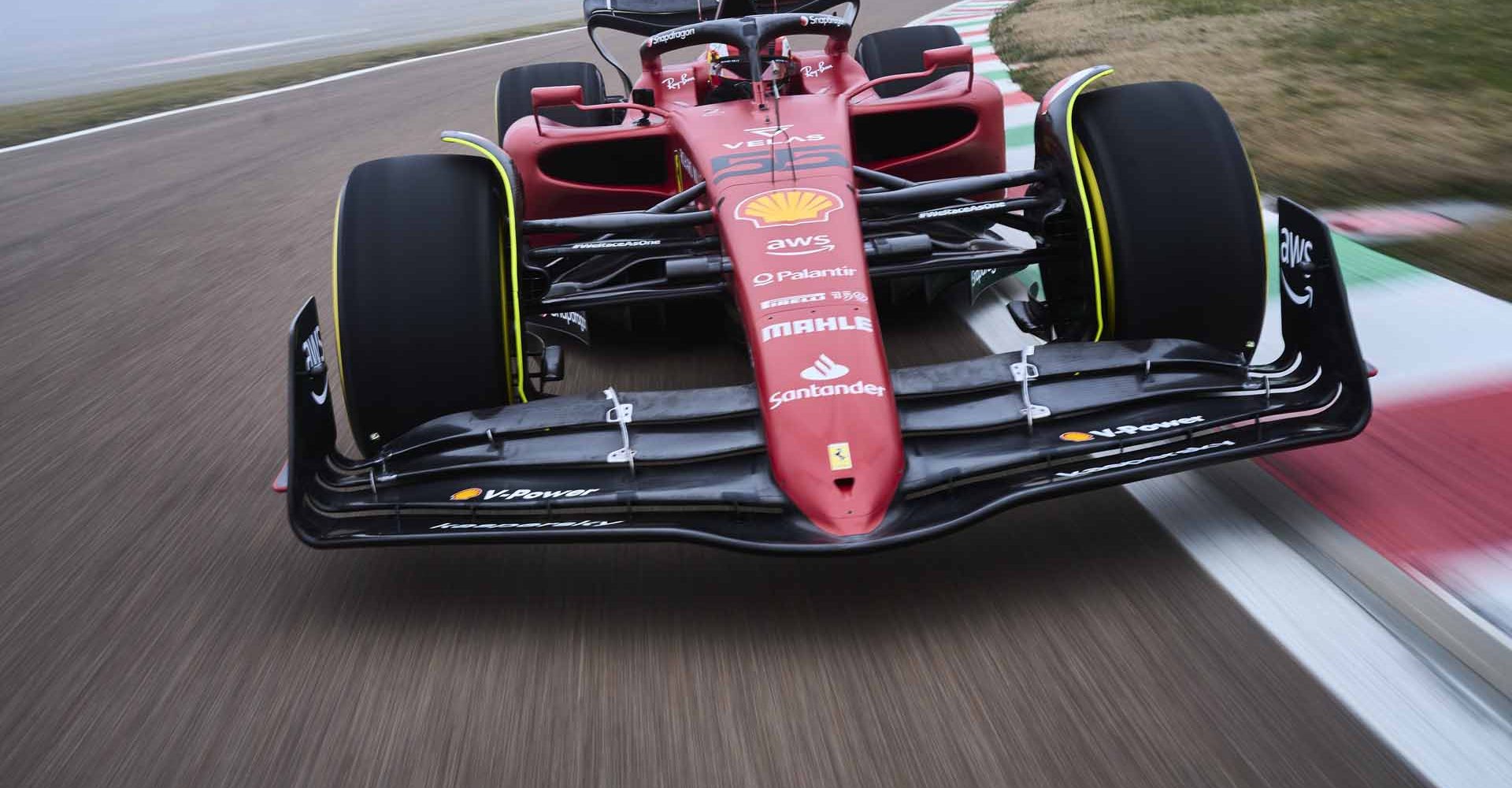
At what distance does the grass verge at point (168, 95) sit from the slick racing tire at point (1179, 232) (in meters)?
12.9

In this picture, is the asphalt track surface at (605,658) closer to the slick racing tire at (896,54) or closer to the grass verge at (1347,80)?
the grass verge at (1347,80)

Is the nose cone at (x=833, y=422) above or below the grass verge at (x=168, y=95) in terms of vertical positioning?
above

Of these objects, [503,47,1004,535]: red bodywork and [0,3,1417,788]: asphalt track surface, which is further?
[503,47,1004,535]: red bodywork

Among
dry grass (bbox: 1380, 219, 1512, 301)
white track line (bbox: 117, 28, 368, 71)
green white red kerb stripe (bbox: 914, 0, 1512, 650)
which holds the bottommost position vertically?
white track line (bbox: 117, 28, 368, 71)

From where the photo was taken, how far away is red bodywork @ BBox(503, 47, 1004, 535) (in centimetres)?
279

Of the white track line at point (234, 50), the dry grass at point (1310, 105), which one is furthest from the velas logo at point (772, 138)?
the white track line at point (234, 50)

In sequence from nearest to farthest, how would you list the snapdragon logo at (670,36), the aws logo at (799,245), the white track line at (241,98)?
the aws logo at (799,245) < the snapdragon logo at (670,36) < the white track line at (241,98)

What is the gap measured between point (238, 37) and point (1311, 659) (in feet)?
109

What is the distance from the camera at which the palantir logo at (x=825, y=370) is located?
2951 millimetres

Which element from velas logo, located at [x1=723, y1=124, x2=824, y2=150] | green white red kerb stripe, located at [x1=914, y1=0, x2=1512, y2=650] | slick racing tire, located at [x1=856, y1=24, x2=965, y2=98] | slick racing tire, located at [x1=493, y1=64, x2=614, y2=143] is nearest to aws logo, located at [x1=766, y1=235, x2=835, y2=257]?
velas logo, located at [x1=723, y1=124, x2=824, y2=150]

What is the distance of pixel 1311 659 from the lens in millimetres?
2330

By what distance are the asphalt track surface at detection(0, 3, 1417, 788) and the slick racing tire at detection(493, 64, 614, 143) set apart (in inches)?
110

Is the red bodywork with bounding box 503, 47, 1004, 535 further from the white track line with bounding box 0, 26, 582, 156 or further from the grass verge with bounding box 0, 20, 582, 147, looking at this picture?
the grass verge with bounding box 0, 20, 582, 147

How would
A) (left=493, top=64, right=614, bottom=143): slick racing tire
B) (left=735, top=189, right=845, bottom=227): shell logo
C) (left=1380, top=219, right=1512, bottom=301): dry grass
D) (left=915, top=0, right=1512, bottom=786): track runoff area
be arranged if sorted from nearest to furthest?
(left=915, top=0, right=1512, bottom=786): track runoff area
(left=735, top=189, right=845, bottom=227): shell logo
(left=1380, top=219, right=1512, bottom=301): dry grass
(left=493, top=64, right=614, bottom=143): slick racing tire
